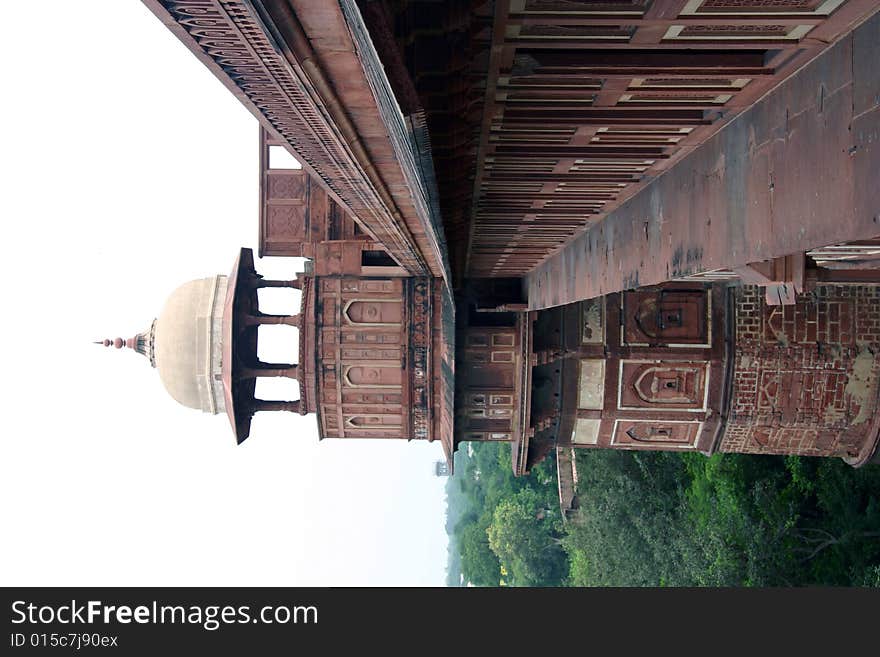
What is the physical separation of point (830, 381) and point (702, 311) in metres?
3.57

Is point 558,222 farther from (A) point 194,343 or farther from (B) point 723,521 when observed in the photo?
(B) point 723,521

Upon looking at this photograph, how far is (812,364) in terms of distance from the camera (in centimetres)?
1845

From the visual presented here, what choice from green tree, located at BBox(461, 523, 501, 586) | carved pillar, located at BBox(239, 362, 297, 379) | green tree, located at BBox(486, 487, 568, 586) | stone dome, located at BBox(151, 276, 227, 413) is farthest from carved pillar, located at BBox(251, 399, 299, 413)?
green tree, located at BBox(461, 523, 501, 586)

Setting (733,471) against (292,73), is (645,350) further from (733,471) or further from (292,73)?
(292,73)

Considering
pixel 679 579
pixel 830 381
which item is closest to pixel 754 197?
pixel 830 381

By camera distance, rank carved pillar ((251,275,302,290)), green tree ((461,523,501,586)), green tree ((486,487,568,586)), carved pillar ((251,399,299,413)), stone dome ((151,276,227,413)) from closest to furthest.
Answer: carved pillar ((251,275,302,290)) → carved pillar ((251,399,299,413)) → stone dome ((151,276,227,413)) → green tree ((486,487,568,586)) → green tree ((461,523,501,586))

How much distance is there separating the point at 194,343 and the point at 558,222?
12411mm

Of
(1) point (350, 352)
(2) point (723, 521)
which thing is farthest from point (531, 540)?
(1) point (350, 352)

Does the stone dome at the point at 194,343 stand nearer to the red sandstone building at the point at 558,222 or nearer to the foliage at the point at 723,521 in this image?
the red sandstone building at the point at 558,222

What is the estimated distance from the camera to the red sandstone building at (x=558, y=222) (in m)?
5.03

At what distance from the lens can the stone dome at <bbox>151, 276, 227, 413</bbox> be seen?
2083 cm

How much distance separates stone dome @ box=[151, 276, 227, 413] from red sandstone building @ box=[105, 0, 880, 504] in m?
0.09

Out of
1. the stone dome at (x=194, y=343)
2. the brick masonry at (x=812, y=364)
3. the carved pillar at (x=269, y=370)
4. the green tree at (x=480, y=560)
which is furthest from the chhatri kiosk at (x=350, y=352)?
the green tree at (x=480, y=560)

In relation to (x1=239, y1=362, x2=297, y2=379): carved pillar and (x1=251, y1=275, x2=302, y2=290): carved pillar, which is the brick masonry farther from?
(x1=239, y1=362, x2=297, y2=379): carved pillar
